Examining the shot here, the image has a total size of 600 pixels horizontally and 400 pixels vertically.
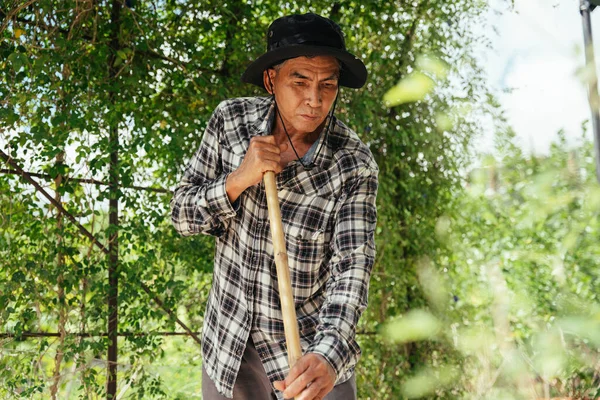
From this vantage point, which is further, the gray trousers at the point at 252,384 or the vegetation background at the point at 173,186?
the vegetation background at the point at 173,186

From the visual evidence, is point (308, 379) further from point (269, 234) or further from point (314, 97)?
point (314, 97)

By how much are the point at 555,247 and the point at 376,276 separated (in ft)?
8.63

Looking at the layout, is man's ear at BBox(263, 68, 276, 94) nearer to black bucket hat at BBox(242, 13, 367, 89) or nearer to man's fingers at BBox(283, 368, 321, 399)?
black bucket hat at BBox(242, 13, 367, 89)

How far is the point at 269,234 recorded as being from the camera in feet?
5.63

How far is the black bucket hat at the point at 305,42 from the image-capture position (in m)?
1.62

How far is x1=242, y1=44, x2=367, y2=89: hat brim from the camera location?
1.61m

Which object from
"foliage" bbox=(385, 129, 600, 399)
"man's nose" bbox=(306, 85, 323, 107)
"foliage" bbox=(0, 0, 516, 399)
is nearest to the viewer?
"man's nose" bbox=(306, 85, 323, 107)

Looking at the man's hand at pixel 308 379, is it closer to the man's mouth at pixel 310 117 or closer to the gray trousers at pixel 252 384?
the gray trousers at pixel 252 384

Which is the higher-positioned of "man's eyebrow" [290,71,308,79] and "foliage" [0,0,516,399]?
"foliage" [0,0,516,399]

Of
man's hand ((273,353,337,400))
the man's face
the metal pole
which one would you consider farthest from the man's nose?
the metal pole

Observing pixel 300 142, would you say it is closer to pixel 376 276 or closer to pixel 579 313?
pixel 376 276

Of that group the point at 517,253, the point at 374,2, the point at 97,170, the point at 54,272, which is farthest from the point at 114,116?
the point at 517,253

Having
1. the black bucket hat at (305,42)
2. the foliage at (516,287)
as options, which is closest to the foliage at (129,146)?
the foliage at (516,287)

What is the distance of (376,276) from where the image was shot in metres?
3.48
